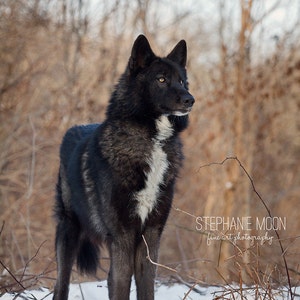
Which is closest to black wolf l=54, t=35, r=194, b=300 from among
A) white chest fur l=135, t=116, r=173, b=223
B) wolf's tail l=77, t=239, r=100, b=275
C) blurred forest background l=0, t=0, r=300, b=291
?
white chest fur l=135, t=116, r=173, b=223

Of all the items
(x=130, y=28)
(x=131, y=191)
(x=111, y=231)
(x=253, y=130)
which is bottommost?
(x=111, y=231)

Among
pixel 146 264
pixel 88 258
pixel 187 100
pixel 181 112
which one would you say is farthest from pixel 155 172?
pixel 88 258

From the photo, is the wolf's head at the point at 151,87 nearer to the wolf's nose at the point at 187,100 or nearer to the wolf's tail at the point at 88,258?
the wolf's nose at the point at 187,100

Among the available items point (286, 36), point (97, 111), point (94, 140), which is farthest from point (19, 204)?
point (94, 140)

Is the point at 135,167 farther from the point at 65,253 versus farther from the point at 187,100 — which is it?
the point at 65,253

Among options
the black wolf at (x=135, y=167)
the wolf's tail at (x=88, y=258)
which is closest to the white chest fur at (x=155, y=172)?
the black wolf at (x=135, y=167)

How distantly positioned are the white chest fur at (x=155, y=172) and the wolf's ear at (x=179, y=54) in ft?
2.15

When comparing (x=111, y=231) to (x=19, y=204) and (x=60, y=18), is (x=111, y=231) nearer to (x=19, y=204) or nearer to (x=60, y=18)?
(x=19, y=204)

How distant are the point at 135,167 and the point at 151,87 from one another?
679 mm

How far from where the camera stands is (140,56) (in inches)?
178

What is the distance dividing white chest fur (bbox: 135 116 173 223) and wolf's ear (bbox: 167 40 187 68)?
0.65 meters

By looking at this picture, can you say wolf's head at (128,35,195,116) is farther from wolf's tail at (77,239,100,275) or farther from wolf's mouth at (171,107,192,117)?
wolf's tail at (77,239,100,275)

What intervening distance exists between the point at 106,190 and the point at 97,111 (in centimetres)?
825

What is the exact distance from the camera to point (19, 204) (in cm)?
1127
